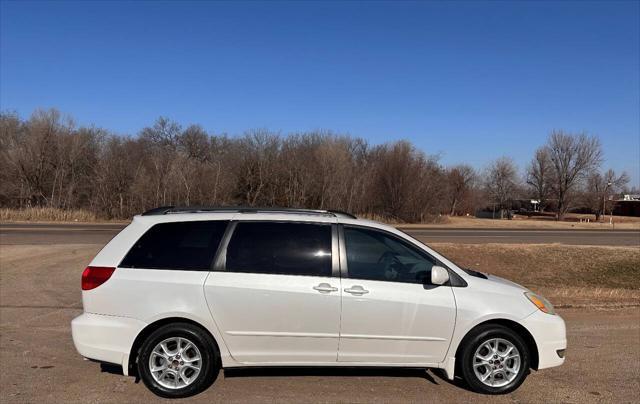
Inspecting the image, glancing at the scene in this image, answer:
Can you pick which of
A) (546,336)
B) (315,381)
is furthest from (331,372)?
(546,336)

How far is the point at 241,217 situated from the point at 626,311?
744cm

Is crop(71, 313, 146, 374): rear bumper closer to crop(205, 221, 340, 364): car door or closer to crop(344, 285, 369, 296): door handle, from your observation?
crop(205, 221, 340, 364): car door

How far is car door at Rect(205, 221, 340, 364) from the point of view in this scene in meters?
4.54

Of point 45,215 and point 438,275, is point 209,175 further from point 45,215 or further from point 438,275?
point 438,275

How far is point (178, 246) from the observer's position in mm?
4766

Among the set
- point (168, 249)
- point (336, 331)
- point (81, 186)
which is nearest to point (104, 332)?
point (168, 249)

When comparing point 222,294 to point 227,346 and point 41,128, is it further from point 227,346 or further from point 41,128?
point 41,128

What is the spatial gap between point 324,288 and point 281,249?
56 centimetres

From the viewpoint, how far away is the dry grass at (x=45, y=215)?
36.3 m

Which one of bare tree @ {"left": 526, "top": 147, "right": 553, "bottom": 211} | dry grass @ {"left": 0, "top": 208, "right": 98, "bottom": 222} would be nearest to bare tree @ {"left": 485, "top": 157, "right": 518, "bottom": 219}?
bare tree @ {"left": 526, "top": 147, "right": 553, "bottom": 211}

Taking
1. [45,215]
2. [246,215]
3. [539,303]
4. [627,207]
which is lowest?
[45,215]

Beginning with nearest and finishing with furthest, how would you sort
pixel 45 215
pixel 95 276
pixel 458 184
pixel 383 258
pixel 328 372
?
pixel 95 276 < pixel 383 258 < pixel 328 372 < pixel 45 215 < pixel 458 184

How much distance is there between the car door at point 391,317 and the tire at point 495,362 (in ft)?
0.96

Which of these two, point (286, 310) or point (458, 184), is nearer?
point (286, 310)
